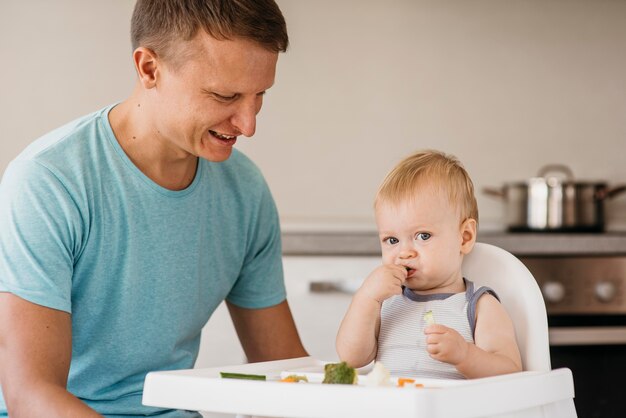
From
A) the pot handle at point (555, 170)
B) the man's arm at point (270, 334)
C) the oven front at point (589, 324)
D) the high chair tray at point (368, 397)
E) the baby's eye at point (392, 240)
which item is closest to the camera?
the high chair tray at point (368, 397)

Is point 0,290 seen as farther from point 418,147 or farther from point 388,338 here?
point 418,147

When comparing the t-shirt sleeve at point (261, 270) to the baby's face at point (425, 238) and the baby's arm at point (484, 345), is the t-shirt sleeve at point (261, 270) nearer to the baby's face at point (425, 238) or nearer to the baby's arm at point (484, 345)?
the baby's face at point (425, 238)

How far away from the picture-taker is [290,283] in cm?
229

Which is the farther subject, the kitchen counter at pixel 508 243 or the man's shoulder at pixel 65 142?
the kitchen counter at pixel 508 243

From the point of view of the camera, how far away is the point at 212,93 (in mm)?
1325

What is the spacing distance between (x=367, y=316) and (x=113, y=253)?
15.7 inches

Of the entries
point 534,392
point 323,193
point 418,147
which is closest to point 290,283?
point 323,193

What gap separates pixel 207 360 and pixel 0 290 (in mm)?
1076

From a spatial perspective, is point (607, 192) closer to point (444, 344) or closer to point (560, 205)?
point (560, 205)

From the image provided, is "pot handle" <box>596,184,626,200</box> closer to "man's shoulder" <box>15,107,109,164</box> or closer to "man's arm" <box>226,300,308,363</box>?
"man's arm" <box>226,300,308,363</box>

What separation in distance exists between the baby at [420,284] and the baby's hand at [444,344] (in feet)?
0.30

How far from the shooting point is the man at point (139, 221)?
1.23 m

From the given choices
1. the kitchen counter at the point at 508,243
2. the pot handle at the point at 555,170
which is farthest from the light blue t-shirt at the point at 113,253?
the pot handle at the point at 555,170

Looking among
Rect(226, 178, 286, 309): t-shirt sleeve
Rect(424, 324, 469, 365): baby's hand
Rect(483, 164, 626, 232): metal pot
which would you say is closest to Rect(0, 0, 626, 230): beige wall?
Rect(483, 164, 626, 232): metal pot
